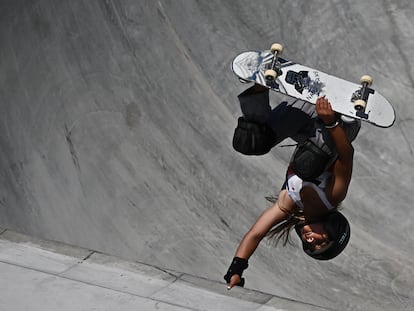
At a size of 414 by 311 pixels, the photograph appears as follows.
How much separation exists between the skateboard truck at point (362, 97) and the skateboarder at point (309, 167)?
106 millimetres

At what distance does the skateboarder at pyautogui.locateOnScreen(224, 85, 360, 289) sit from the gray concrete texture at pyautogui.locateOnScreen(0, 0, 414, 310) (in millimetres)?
2260

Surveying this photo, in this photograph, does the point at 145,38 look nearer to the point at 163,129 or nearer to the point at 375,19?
the point at 163,129

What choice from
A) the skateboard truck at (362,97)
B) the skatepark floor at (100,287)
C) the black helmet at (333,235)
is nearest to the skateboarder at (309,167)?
the black helmet at (333,235)

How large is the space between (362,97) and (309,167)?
50cm

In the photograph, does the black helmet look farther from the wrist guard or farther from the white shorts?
the wrist guard

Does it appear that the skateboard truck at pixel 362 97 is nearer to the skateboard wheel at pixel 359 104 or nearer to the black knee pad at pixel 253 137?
the skateboard wheel at pixel 359 104

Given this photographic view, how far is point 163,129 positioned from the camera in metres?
9.57

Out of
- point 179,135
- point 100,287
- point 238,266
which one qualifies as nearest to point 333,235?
point 238,266

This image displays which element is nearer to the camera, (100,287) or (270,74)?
(270,74)

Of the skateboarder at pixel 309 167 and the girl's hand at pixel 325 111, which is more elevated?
the girl's hand at pixel 325 111

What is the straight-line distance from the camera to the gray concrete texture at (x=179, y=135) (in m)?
8.98

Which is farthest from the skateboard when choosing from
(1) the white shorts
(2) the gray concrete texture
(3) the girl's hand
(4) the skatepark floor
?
(2) the gray concrete texture

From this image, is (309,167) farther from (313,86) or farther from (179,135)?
(179,135)

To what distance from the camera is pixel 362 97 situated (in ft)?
19.5
